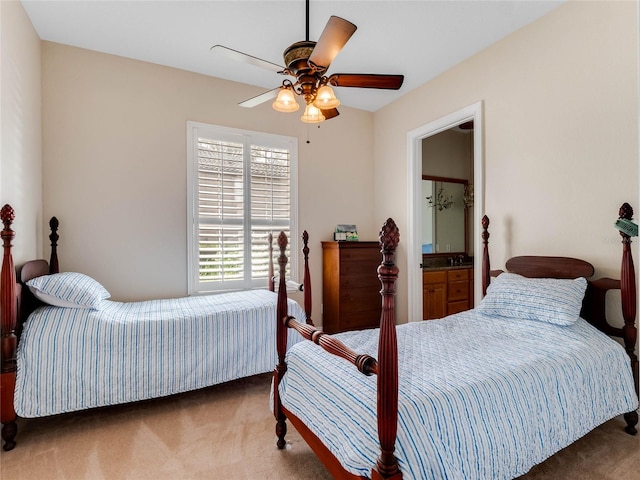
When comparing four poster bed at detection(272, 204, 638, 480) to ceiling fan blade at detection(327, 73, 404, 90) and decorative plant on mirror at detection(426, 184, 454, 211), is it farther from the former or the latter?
decorative plant on mirror at detection(426, 184, 454, 211)

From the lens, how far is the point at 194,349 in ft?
7.89

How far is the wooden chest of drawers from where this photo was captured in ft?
12.3

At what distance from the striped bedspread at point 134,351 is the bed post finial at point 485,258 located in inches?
61.5

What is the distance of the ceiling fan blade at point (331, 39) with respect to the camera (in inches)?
63.9

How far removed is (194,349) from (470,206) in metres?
4.02

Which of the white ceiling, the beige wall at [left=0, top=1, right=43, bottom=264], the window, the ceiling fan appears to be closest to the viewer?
the ceiling fan

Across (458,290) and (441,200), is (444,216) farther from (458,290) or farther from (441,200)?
(458,290)

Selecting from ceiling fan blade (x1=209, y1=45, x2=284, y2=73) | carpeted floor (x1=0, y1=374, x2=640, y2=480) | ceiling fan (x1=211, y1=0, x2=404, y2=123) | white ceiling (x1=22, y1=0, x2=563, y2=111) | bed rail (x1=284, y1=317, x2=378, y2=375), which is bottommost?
carpeted floor (x1=0, y1=374, x2=640, y2=480)

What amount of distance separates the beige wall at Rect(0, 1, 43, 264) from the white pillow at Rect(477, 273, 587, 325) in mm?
3242

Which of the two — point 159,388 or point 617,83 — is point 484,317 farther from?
point 159,388

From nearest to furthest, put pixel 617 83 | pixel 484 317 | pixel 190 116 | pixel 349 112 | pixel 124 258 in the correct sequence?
pixel 617 83, pixel 484 317, pixel 124 258, pixel 190 116, pixel 349 112

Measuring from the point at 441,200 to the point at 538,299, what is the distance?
2663 mm

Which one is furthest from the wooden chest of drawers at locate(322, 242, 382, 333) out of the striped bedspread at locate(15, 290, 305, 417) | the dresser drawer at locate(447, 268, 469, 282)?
the striped bedspread at locate(15, 290, 305, 417)

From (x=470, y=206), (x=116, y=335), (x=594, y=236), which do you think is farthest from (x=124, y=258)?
(x=470, y=206)
